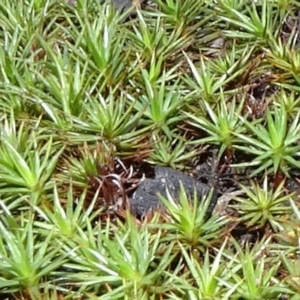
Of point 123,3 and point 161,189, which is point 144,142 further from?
point 123,3

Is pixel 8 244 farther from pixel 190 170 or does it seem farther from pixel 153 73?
pixel 153 73

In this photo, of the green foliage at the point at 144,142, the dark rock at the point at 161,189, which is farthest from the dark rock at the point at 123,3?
the dark rock at the point at 161,189

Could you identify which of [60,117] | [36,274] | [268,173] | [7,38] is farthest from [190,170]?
[7,38]

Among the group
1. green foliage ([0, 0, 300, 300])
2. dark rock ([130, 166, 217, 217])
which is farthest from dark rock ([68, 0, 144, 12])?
dark rock ([130, 166, 217, 217])

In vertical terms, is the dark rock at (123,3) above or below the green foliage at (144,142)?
above

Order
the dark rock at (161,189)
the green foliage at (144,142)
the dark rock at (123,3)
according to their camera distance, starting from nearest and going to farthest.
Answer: the green foliage at (144,142) → the dark rock at (161,189) → the dark rock at (123,3)

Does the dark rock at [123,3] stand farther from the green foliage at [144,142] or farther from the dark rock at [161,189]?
the dark rock at [161,189]

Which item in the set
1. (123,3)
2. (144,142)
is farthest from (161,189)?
(123,3)

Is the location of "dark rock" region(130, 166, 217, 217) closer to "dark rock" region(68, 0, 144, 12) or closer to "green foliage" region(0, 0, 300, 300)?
"green foliage" region(0, 0, 300, 300)
